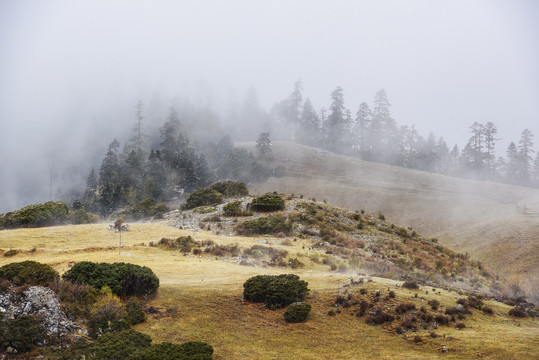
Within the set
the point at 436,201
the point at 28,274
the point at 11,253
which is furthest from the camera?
the point at 436,201

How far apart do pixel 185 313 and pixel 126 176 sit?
52.6m

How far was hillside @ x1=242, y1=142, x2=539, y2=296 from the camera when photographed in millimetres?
30875

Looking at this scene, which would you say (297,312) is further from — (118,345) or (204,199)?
(204,199)

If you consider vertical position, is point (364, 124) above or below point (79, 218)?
above

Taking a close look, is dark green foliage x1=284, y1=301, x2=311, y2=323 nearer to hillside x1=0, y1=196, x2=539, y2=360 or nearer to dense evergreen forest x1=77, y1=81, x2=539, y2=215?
hillside x1=0, y1=196, x2=539, y2=360

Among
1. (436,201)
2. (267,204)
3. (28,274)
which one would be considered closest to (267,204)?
(267,204)

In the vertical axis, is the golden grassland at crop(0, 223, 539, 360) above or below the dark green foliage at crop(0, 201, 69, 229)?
below

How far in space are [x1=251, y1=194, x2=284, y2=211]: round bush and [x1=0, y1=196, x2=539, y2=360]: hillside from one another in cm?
363

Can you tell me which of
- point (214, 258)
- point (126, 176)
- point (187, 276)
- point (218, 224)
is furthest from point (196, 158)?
point (187, 276)

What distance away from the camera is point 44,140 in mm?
104938

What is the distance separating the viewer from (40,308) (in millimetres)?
9609

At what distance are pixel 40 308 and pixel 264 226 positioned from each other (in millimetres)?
19471

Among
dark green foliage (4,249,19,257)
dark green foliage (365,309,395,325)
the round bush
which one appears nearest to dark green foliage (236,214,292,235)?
the round bush

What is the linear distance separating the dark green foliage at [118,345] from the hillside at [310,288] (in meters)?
0.88
